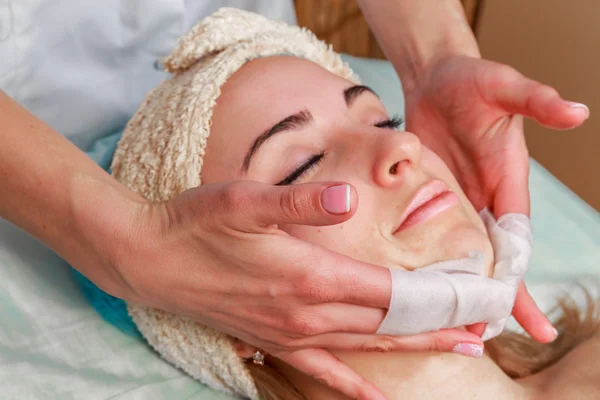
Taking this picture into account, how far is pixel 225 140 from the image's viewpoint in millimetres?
972

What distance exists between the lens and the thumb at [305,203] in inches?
25.2

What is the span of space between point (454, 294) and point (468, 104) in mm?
484

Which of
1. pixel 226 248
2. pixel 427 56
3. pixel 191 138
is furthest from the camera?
pixel 427 56

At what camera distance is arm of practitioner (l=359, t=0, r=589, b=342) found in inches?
40.3

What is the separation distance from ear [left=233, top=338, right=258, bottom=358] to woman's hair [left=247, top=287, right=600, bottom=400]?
4cm

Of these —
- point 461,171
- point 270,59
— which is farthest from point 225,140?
point 461,171

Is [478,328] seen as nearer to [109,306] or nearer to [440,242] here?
[440,242]

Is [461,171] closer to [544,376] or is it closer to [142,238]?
[544,376]

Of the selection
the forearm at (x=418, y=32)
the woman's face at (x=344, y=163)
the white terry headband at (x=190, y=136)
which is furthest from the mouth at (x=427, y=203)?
the forearm at (x=418, y=32)

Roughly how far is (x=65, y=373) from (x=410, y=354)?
0.56 metres

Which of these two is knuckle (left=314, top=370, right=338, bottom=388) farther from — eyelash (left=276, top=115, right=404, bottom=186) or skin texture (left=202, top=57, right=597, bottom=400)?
eyelash (left=276, top=115, right=404, bottom=186)

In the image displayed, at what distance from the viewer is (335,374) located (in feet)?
2.85

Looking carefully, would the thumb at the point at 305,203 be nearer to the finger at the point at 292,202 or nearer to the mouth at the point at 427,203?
the finger at the point at 292,202

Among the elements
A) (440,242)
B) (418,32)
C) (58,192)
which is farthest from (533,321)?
(58,192)
